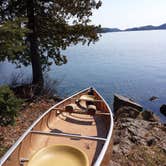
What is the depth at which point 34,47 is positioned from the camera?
1423 cm

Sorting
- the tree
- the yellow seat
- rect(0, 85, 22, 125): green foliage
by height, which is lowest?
the yellow seat

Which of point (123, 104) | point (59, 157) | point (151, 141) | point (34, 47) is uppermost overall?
point (34, 47)

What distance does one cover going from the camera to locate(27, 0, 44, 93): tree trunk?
13655 mm

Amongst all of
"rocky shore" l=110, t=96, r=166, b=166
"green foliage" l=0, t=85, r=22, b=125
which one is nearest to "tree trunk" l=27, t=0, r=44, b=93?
"rocky shore" l=110, t=96, r=166, b=166

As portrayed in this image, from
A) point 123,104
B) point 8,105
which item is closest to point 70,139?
point 8,105

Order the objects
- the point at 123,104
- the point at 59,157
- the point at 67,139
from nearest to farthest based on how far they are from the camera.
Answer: the point at 59,157, the point at 67,139, the point at 123,104

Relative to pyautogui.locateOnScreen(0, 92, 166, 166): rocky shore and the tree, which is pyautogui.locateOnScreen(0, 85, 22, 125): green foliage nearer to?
pyautogui.locateOnScreen(0, 92, 166, 166): rocky shore

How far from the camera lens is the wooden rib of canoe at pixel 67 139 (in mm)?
5973

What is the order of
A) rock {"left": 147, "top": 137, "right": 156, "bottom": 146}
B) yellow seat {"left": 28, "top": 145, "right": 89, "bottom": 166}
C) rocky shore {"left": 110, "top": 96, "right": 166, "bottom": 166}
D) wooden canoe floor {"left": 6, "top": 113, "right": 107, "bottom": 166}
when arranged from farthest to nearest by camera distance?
rock {"left": 147, "top": 137, "right": 156, "bottom": 146} < rocky shore {"left": 110, "top": 96, "right": 166, "bottom": 166} < wooden canoe floor {"left": 6, "top": 113, "right": 107, "bottom": 166} < yellow seat {"left": 28, "top": 145, "right": 89, "bottom": 166}

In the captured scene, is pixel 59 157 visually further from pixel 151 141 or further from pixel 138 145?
pixel 151 141

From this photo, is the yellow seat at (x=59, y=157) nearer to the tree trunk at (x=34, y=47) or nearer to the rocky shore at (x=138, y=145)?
the rocky shore at (x=138, y=145)

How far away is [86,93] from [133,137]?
10.7 ft

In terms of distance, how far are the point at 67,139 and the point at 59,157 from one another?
141cm

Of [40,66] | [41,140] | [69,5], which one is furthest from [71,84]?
[41,140]
